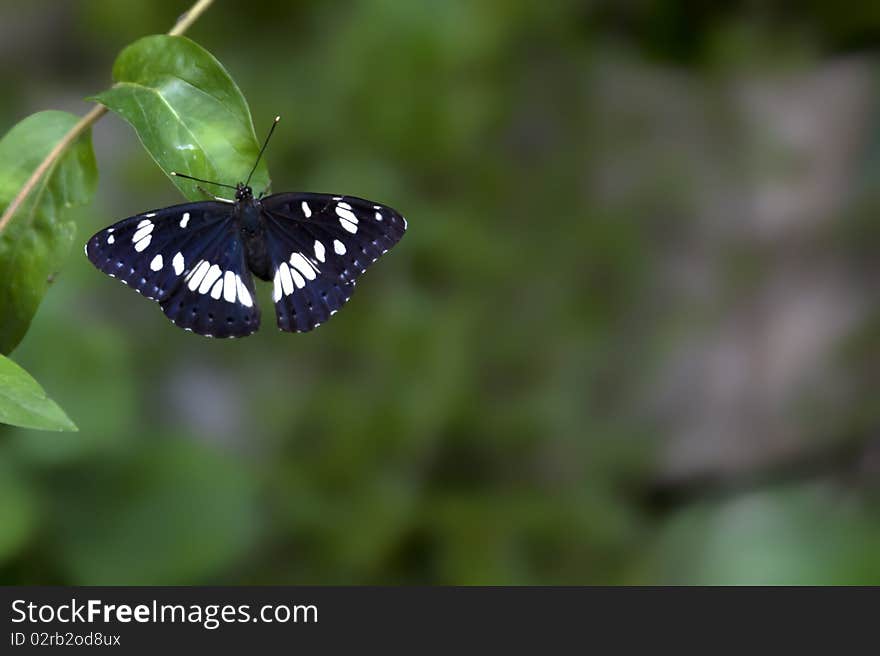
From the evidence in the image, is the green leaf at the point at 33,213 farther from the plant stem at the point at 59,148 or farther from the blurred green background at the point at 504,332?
the blurred green background at the point at 504,332

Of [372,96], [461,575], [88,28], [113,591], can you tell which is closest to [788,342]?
[461,575]

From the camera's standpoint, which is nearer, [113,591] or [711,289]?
[113,591]

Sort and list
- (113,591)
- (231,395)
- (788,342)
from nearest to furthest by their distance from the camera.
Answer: (113,591), (231,395), (788,342)

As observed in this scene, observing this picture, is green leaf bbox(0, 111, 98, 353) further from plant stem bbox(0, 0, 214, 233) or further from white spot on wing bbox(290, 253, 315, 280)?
white spot on wing bbox(290, 253, 315, 280)

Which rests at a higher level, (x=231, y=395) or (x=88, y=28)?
(x=88, y=28)

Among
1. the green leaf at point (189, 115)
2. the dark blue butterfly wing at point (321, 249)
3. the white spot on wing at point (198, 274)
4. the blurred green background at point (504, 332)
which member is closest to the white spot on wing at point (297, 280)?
the dark blue butterfly wing at point (321, 249)

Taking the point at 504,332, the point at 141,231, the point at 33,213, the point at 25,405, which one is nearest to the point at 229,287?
the point at 141,231

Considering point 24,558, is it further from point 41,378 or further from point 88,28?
point 88,28
